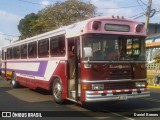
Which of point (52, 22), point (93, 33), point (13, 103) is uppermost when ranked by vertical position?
point (52, 22)

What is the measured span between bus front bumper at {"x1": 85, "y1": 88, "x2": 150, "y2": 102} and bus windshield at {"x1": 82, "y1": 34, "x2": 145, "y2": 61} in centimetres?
106

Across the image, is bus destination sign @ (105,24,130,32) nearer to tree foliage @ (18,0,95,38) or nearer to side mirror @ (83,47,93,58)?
side mirror @ (83,47,93,58)

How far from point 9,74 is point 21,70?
371cm

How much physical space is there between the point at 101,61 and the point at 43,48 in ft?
16.8

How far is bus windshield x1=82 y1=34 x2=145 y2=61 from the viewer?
11188 mm

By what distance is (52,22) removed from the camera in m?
44.4

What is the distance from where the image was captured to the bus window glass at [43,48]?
592 inches

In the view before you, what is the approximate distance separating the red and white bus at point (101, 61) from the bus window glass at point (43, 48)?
1434mm

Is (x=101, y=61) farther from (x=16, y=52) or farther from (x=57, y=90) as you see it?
(x=16, y=52)

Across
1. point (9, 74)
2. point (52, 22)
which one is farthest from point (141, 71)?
point (52, 22)

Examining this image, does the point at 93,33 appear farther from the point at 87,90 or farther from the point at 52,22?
the point at 52,22

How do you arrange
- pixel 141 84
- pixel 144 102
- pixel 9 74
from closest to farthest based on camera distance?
pixel 141 84, pixel 144 102, pixel 9 74

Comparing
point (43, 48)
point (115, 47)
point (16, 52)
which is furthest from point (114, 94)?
point (16, 52)

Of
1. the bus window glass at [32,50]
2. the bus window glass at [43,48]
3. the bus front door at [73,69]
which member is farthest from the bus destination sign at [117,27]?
the bus window glass at [32,50]
